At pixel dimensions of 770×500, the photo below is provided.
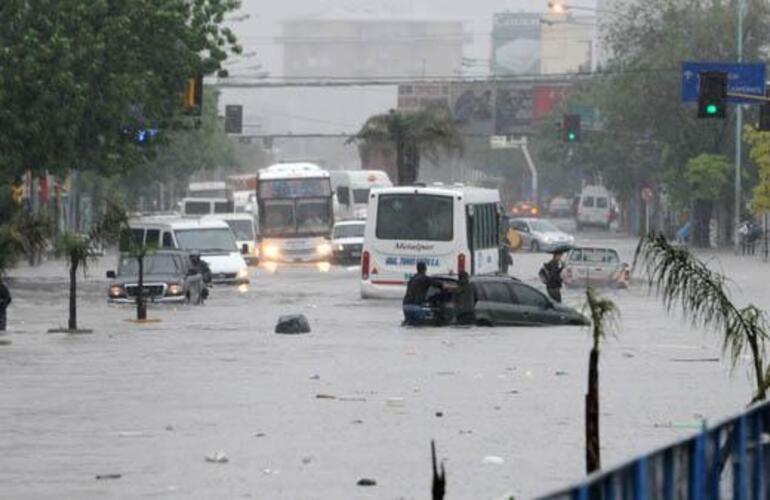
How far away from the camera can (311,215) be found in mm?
86312

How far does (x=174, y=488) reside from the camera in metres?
19.8

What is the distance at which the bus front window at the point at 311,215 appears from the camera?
8619 centimetres

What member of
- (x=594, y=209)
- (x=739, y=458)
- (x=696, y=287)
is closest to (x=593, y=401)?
(x=696, y=287)

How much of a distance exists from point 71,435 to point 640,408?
22.2 feet

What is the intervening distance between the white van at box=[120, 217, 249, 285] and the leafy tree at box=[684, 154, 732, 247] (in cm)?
4453

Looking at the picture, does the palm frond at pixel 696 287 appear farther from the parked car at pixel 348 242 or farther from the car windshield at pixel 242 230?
the parked car at pixel 348 242

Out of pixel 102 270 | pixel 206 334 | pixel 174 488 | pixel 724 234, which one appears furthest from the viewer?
pixel 724 234

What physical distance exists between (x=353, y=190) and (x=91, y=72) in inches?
1684

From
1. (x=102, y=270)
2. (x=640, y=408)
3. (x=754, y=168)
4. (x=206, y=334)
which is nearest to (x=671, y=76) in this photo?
(x=754, y=168)

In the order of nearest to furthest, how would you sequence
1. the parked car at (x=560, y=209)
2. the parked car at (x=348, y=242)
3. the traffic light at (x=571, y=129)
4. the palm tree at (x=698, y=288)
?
the palm tree at (x=698, y=288)
the parked car at (x=348, y=242)
the traffic light at (x=571, y=129)
the parked car at (x=560, y=209)

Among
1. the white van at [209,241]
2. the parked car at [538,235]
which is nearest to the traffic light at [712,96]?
the white van at [209,241]

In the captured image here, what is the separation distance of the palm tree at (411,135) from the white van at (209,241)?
93.3 ft

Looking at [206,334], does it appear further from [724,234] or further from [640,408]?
[724,234]

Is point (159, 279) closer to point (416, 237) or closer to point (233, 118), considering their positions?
point (416, 237)
